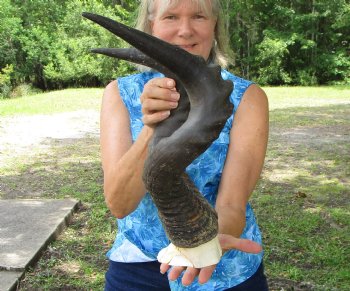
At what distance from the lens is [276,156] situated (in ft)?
26.8

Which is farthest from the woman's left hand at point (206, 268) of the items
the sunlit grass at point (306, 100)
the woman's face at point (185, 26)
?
the sunlit grass at point (306, 100)

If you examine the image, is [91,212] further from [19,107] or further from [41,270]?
[19,107]

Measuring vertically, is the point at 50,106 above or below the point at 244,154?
below

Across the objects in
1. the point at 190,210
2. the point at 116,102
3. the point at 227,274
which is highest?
the point at 116,102

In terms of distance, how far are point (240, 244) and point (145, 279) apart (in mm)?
756

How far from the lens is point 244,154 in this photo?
6.54ft

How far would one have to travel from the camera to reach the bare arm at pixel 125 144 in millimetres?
1307

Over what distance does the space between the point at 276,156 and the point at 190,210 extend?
23.2 feet

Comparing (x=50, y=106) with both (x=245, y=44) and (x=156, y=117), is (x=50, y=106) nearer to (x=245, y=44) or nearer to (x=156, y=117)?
(x=245, y=44)

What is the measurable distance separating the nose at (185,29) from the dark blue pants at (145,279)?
96cm

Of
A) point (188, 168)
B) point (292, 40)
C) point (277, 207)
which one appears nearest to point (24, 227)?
point (277, 207)

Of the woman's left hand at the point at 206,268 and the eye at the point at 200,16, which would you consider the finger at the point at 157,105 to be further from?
the eye at the point at 200,16

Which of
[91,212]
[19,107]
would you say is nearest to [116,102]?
[91,212]

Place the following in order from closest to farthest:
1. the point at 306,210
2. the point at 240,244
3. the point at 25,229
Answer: the point at 240,244
the point at 25,229
the point at 306,210
